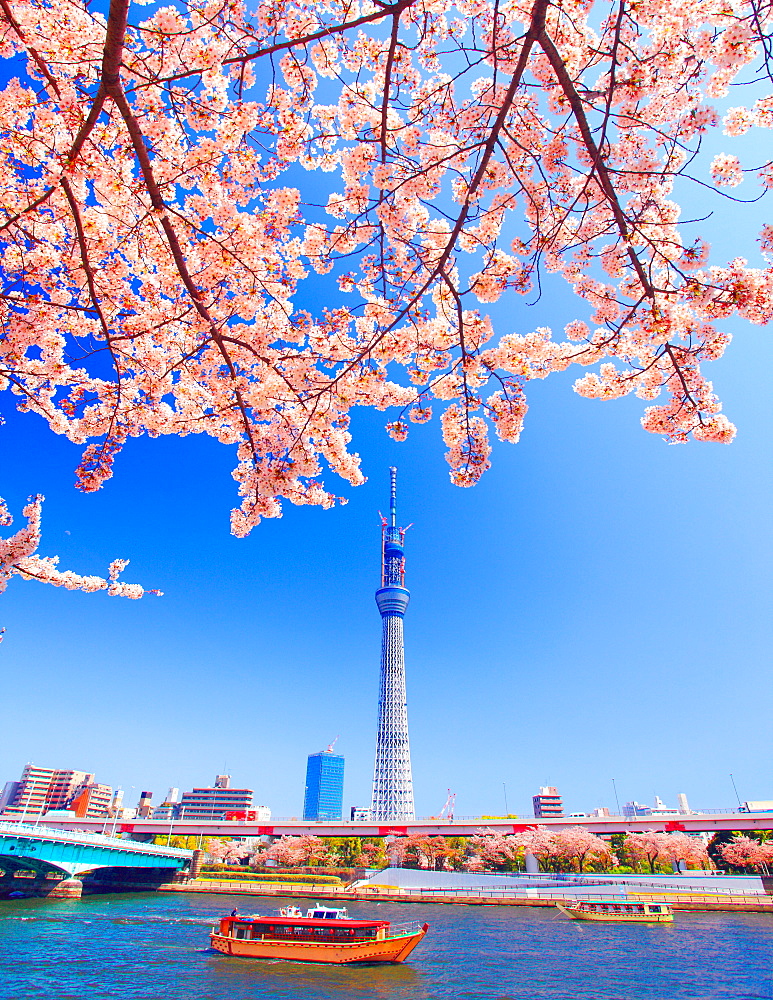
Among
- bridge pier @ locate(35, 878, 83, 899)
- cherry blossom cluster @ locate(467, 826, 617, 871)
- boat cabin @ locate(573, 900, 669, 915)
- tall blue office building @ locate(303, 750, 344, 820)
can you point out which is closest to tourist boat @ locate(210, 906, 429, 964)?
boat cabin @ locate(573, 900, 669, 915)

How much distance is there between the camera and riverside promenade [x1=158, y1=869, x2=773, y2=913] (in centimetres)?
3161

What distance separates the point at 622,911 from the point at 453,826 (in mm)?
23596

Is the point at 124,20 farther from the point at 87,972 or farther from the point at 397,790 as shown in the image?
the point at 397,790

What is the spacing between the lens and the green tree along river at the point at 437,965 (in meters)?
14.4

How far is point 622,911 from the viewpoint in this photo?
2848cm

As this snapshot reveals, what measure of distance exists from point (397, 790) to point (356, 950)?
5863cm

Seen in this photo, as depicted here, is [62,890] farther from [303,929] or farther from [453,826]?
[453,826]

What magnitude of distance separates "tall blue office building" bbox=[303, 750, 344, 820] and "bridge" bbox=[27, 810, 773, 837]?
136 metres

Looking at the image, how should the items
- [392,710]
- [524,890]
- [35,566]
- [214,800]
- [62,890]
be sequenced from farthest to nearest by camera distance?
1. [214,800]
2. [392,710]
3. [62,890]
4. [524,890]
5. [35,566]

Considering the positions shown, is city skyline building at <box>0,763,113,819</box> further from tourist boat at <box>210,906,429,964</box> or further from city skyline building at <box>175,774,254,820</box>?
tourist boat at <box>210,906,429,964</box>

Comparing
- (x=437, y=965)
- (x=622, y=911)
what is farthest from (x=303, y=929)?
(x=622, y=911)

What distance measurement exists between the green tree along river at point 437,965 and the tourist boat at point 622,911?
3.51 ft

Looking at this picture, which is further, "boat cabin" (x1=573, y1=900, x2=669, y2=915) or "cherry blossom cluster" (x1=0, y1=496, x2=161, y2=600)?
"boat cabin" (x1=573, y1=900, x2=669, y2=915)

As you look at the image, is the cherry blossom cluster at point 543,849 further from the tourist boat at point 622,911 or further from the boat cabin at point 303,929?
the boat cabin at point 303,929
